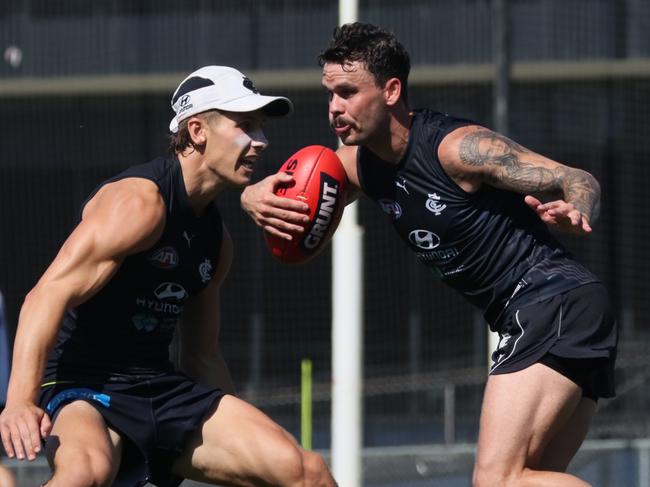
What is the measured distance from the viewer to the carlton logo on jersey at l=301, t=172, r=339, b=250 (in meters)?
4.96

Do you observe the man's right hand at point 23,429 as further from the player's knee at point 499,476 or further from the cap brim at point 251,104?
the player's knee at point 499,476

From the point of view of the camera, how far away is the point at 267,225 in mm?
4938

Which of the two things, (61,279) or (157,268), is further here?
(157,268)

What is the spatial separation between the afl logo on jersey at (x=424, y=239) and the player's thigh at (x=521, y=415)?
534 mm

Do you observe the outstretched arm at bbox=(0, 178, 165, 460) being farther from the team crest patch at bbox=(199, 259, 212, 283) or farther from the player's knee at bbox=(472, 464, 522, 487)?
the player's knee at bbox=(472, 464, 522, 487)

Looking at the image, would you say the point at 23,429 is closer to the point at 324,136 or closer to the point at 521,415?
the point at 521,415

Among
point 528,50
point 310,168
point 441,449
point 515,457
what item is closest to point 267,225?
point 310,168

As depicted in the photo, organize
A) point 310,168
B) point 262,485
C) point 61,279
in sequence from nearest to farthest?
point 61,279, point 262,485, point 310,168

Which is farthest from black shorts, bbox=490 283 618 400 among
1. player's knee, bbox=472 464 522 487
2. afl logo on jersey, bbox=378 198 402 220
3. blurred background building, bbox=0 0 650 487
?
blurred background building, bbox=0 0 650 487

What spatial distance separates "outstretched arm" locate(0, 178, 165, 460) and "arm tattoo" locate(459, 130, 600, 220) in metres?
1.12

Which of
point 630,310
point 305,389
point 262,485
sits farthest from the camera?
point 630,310

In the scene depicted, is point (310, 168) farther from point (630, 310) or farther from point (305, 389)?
point (630, 310)

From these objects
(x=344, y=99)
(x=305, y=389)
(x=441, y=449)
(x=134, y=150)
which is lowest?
(x=441, y=449)

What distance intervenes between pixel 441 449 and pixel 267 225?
5195 mm
